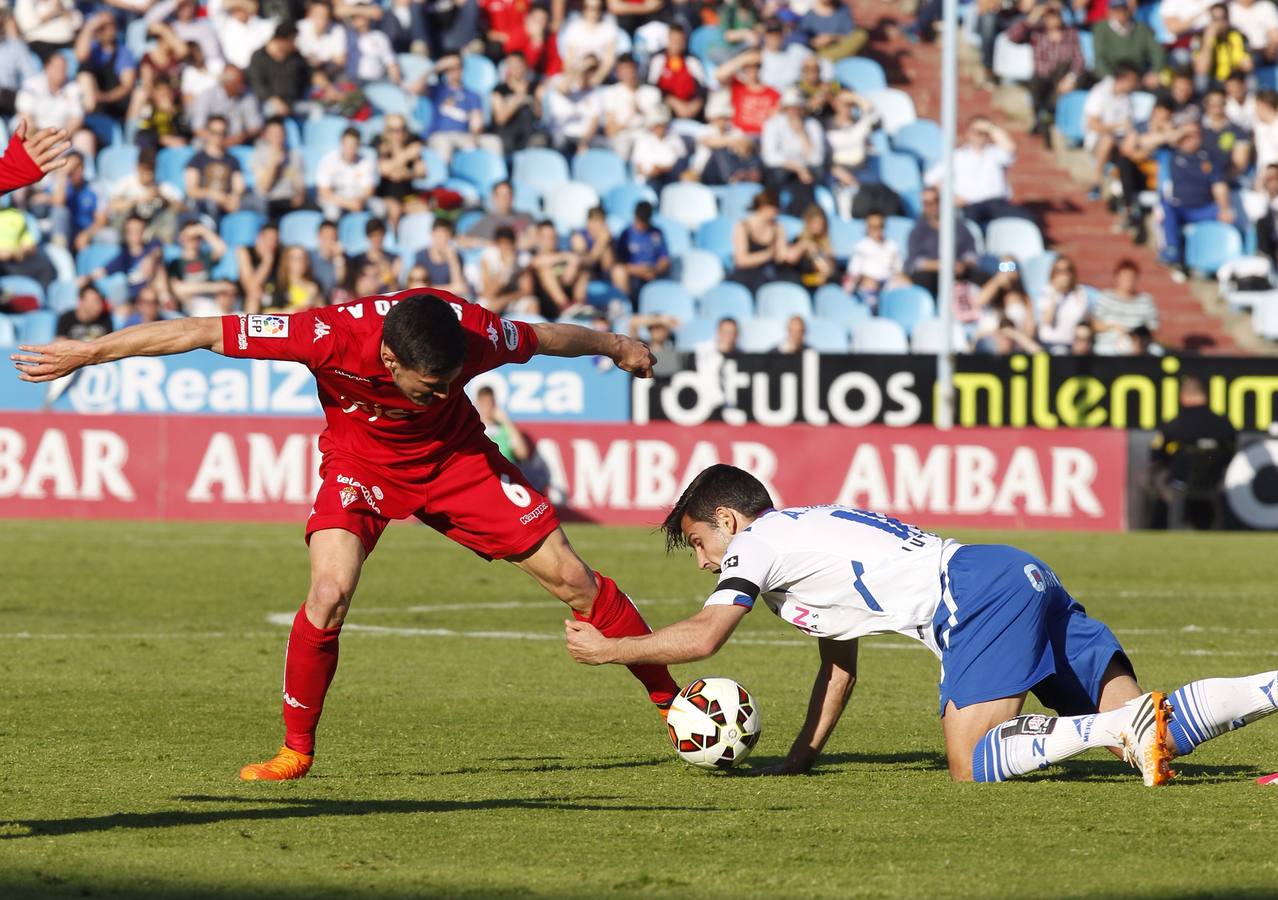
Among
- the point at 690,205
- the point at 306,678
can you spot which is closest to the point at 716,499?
the point at 306,678

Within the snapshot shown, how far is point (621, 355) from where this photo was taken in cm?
745

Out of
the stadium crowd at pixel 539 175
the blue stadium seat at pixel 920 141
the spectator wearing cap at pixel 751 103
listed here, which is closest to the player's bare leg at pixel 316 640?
the stadium crowd at pixel 539 175

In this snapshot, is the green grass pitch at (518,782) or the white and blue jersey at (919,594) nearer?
the green grass pitch at (518,782)

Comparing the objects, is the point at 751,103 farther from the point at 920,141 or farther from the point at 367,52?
the point at 367,52

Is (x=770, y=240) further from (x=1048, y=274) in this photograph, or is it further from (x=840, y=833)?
(x=840, y=833)

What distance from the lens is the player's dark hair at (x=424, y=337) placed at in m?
6.39

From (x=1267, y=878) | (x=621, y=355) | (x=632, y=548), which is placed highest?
(x=621, y=355)

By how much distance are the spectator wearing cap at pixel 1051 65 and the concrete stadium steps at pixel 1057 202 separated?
40cm

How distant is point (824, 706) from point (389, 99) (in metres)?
18.2

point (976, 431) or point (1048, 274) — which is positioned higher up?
point (1048, 274)

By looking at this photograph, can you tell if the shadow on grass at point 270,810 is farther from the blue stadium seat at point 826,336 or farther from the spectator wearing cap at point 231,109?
the spectator wearing cap at point 231,109

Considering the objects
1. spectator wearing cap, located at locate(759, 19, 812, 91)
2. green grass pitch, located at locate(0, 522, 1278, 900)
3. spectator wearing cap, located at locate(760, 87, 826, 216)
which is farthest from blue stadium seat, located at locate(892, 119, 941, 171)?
green grass pitch, located at locate(0, 522, 1278, 900)

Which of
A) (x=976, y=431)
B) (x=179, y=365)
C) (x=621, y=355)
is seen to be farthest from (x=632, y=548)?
(x=621, y=355)

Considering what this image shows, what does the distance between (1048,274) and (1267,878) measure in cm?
1880
